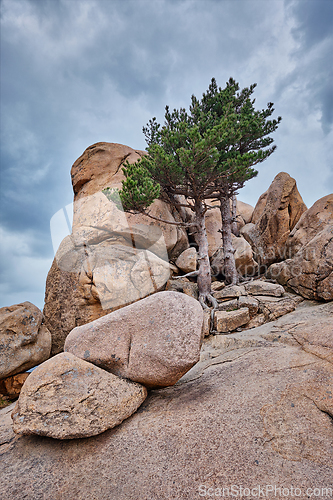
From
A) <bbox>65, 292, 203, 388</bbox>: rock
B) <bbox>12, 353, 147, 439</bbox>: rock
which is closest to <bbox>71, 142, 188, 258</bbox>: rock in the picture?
<bbox>65, 292, 203, 388</bbox>: rock

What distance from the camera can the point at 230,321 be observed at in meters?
8.25

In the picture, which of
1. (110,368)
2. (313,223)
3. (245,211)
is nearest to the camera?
(110,368)

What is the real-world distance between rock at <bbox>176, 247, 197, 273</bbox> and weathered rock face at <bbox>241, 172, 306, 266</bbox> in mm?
4620

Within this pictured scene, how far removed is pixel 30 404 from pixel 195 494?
2485 mm

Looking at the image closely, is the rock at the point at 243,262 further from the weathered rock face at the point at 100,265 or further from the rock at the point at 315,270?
the rock at the point at 315,270

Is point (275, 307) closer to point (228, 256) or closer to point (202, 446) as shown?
point (228, 256)

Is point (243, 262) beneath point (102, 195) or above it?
beneath

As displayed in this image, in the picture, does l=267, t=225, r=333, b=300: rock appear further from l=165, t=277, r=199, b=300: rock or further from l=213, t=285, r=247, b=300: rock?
l=165, t=277, r=199, b=300: rock

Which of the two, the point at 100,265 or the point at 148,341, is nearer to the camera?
the point at 148,341

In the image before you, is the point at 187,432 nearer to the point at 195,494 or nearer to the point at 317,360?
the point at 195,494

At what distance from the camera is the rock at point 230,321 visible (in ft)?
26.9

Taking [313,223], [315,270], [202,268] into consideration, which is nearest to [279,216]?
[313,223]

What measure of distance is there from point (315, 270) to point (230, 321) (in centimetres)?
346

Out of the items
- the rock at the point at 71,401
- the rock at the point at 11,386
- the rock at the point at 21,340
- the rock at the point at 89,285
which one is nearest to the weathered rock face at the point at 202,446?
the rock at the point at 71,401
